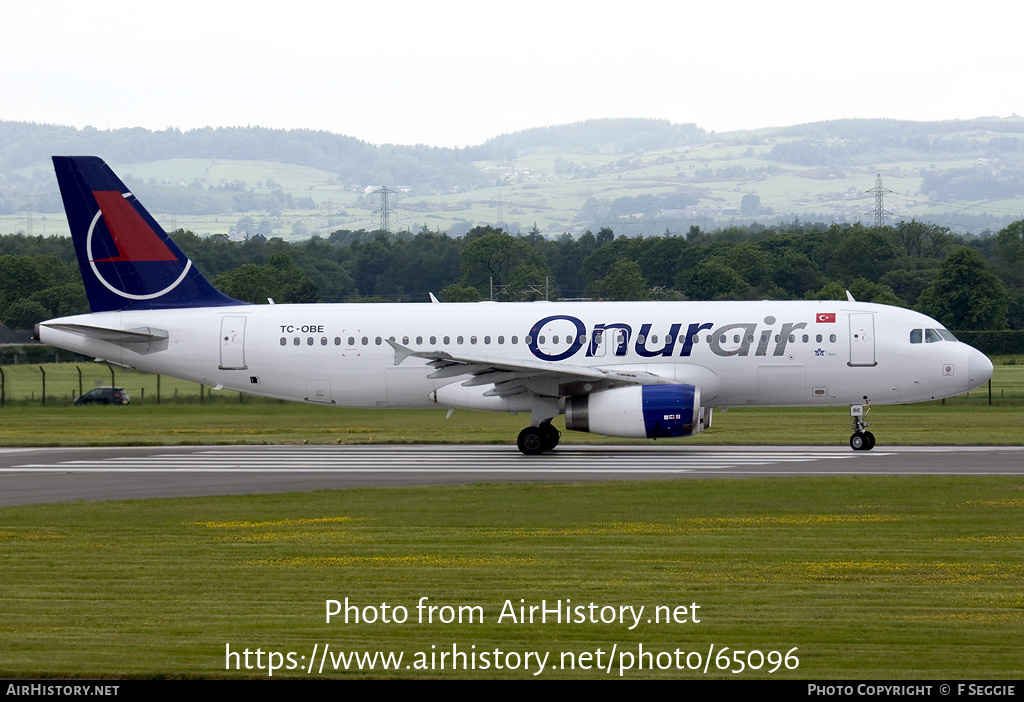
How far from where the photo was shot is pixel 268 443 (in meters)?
35.7

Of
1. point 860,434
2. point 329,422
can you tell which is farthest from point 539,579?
point 329,422

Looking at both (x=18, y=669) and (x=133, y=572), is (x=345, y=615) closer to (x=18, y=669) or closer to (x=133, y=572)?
(x=18, y=669)

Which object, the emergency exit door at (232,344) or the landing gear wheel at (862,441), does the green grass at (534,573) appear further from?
the emergency exit door at (232,344)

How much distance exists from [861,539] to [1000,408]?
102ft

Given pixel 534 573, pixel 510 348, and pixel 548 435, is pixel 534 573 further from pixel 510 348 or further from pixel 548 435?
pixel 510 348

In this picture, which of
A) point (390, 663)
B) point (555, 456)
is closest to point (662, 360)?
point (555, 456)

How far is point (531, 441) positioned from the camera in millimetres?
30625

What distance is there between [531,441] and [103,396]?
24.7 m

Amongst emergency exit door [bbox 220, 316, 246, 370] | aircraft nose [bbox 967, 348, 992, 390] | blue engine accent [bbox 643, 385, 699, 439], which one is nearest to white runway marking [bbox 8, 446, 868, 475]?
blue engine accent [bbox 643, 385, 699, 439]

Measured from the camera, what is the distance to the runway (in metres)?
24.4

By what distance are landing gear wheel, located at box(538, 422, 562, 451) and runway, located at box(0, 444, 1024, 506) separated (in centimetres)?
31

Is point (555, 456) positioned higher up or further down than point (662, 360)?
further down

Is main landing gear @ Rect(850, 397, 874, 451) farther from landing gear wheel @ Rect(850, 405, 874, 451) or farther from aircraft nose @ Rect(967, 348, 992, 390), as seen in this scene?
aircraft nose @ Rect(967, 348, 992, 390)

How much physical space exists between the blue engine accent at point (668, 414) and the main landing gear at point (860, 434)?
15.8ft
